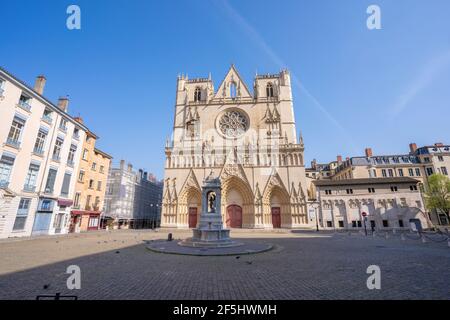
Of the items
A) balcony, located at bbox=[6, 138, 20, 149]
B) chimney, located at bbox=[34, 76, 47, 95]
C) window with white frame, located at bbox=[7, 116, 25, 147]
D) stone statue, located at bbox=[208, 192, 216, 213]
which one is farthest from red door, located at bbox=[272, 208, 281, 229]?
chimney, located at bbox=[34, 76, 47, 95]

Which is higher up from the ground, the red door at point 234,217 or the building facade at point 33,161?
the building facade at point 33,161

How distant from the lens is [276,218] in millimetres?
32438

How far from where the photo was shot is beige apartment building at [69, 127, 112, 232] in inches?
1126

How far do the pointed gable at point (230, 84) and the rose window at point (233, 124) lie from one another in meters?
3.91

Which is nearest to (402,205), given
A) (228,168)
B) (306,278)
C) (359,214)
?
(359,214)

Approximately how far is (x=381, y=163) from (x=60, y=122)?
58.3m

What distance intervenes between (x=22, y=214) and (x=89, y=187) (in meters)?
10.9

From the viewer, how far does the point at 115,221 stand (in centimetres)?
4119

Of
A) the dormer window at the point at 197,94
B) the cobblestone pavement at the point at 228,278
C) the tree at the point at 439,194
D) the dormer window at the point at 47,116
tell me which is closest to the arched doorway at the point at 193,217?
the dormer window at the point at 47,116

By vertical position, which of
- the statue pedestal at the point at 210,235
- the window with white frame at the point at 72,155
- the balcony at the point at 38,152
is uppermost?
the window with white frame at the point at 72,155

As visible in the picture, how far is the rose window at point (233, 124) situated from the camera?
37.8 m

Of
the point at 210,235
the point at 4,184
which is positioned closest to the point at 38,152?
the point at 4,184

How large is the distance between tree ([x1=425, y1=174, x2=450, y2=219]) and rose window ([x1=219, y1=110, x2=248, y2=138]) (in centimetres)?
3298

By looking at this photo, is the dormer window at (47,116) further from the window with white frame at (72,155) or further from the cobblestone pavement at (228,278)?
the cobblestone pavement at (228,278)
